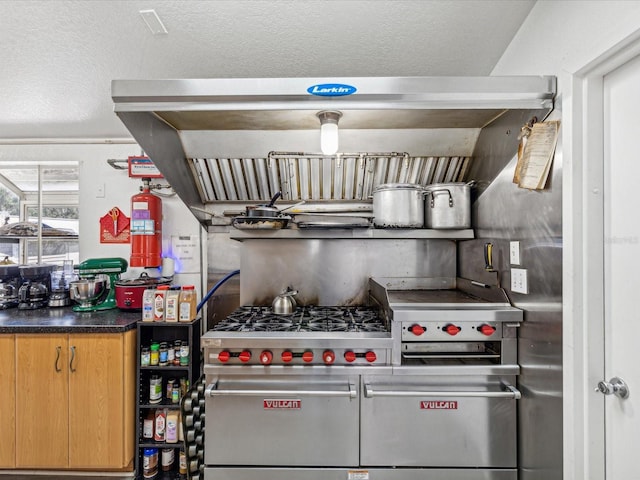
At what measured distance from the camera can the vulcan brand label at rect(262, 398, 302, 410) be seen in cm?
156

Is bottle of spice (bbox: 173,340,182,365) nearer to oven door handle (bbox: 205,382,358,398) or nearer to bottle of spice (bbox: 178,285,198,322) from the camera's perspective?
bottle of spice (bbox: 178,285,198,322)

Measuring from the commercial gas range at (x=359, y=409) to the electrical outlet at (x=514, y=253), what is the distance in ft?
0.82

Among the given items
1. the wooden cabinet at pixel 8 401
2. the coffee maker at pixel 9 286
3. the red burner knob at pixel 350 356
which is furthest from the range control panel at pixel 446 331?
the coffee maker at pixel 9 286

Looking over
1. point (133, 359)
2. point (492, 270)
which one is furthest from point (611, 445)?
point (133, 359)

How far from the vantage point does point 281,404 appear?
1562mm

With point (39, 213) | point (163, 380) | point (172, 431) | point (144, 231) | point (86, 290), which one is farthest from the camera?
point (39, 213)

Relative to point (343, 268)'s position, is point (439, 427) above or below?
below

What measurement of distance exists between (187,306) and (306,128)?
52.5 inches

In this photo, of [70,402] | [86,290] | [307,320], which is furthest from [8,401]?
[307,320]

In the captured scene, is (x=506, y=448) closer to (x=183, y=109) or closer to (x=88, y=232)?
(x=183, y=109)

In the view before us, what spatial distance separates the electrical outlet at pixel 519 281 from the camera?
60.3 inches

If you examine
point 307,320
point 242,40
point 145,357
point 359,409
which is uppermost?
point 242,40

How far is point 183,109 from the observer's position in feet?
4.93

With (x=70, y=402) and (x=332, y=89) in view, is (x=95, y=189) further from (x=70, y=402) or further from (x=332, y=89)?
(x=332, y=89)
